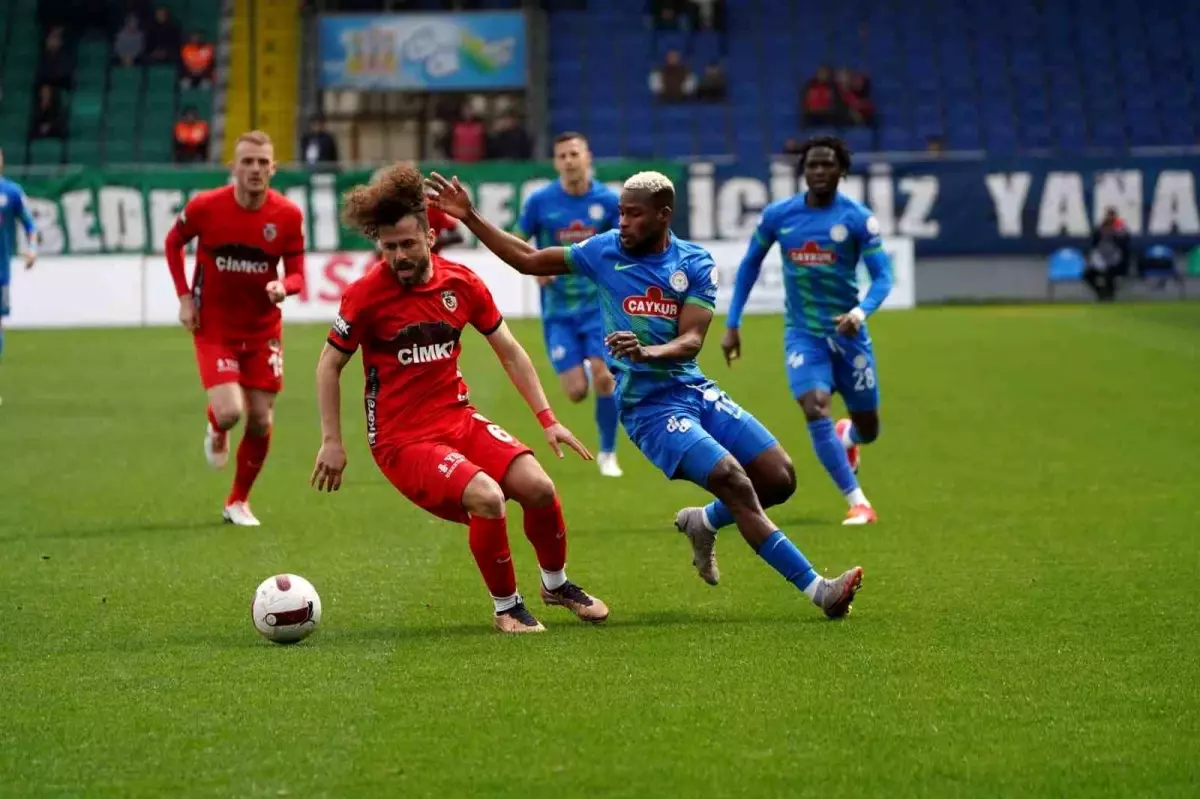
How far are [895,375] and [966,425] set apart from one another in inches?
182

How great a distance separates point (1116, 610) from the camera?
857 centimetres

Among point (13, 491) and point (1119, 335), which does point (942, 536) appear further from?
point (1119, 335)

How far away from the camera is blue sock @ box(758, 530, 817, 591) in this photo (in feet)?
27.1

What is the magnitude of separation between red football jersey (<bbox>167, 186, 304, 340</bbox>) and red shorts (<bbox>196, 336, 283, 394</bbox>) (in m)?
0.05

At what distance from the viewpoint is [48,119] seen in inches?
1483

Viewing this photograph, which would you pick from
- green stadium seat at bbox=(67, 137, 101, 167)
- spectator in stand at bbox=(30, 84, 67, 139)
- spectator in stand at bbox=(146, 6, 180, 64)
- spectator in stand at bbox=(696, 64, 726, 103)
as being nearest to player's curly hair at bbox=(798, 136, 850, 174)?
spectator in stand at bbox=(696, 64, 726, 103)

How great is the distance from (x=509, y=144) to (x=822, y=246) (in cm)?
2385

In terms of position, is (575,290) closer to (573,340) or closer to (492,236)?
(573,340)

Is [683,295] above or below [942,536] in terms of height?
above

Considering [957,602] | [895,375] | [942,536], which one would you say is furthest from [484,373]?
[957,602]

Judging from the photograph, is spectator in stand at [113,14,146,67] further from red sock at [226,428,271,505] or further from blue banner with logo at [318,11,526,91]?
red sock at [226,428,271,505]

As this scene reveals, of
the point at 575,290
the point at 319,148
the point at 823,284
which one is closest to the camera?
the point at 823,284

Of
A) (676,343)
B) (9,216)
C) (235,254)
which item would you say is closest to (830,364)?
(235,254)

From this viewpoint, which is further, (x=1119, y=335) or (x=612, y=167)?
(x=612, y=167)
